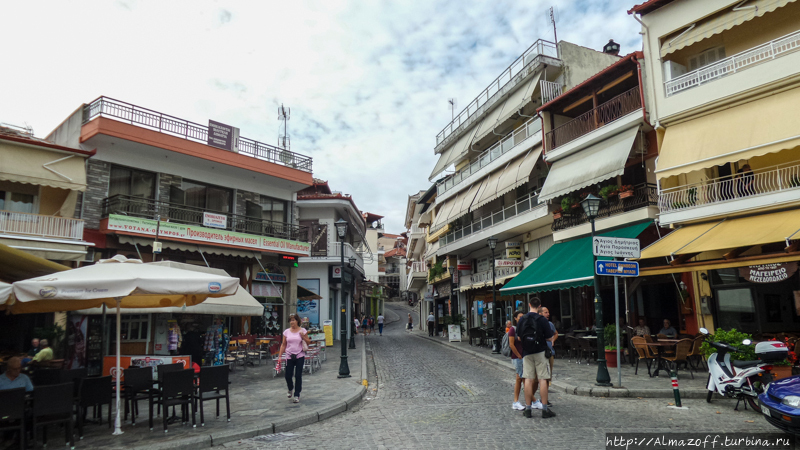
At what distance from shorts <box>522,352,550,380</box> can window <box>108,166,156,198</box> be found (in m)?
15.7

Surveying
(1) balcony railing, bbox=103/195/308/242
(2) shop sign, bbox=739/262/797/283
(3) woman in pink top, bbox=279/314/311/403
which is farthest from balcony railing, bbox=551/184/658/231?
(3) woman in pink top, bbox=279/314/311/403

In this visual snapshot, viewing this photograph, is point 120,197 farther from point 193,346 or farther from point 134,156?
point 193,346

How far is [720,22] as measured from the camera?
13.6 m

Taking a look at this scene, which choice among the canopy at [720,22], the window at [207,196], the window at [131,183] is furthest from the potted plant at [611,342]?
the window at [131,183]

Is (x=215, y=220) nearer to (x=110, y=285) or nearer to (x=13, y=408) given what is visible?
(x=110, y=285)

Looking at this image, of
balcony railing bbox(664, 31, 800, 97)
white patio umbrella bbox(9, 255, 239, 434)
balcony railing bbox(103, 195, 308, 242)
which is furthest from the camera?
balcony railing bbox(103, 195, 308, 242)

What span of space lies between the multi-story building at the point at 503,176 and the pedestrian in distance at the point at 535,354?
1211cm

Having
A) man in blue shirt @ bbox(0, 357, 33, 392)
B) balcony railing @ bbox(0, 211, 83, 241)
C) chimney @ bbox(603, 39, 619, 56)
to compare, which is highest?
chimney @ bbox(603, 39, 619, 56)

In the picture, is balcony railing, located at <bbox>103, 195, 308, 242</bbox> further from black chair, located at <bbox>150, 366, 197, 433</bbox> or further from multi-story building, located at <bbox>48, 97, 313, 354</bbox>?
black chair, located at <bbox>150, 366, 197, 433</bbox>

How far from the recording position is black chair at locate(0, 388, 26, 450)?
5918 millimetres

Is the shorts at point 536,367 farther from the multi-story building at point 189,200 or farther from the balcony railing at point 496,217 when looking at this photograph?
the balcony railing at point 496,217

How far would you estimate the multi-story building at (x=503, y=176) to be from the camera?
22594mm

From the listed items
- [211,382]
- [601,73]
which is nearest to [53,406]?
[211,382]

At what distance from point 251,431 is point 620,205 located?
14.5 meters
